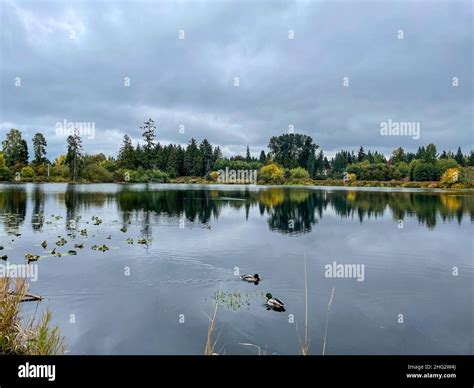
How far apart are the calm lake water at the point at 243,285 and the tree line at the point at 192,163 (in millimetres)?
62770

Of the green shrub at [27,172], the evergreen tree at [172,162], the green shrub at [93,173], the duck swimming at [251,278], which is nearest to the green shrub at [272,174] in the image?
the evergreen tree at [172,162]

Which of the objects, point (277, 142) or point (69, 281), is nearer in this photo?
point (69, 281)

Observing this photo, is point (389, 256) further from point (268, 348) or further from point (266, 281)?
point (268, 348)

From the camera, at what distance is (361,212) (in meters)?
36.0

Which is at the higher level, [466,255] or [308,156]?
[308,156]

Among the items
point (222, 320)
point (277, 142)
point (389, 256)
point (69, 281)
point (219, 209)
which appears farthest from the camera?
point (277, 142)

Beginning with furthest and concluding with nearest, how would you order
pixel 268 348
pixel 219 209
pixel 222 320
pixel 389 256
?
pixel 219 209, pixel 389 256, pixel 222 320, pixel 268 348

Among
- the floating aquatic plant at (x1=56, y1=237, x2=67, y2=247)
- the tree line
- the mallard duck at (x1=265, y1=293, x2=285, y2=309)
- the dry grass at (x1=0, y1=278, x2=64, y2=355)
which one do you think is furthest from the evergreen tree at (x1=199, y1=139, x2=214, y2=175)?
the dry grass at (x1=0, y1=278, x2=64, y2=355)

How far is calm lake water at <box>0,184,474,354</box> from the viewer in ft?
29.0

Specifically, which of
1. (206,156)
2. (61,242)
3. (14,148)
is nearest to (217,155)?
(206,156)

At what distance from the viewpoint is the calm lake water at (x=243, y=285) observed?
884cm

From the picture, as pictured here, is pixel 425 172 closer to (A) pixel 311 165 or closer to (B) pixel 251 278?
(A) pixel 311 165
